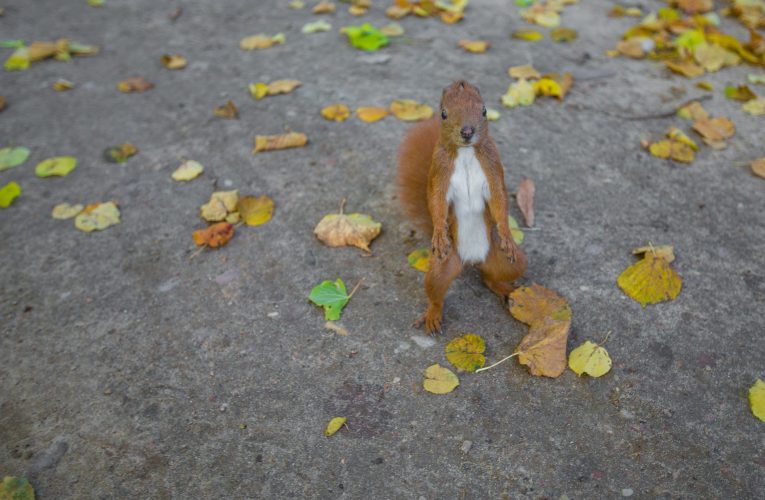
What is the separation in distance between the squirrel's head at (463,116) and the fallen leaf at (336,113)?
1390mm

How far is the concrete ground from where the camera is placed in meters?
1.70

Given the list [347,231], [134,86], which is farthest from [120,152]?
A: [347,231]

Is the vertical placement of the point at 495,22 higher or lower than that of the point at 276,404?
higher

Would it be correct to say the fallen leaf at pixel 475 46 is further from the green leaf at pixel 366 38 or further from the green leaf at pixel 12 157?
the green leaf at pixel 12 157

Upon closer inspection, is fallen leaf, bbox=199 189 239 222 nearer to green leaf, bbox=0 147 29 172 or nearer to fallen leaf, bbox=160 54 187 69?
green leaf, bbox=0 147 29 172

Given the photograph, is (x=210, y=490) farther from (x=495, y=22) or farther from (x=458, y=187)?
(x=495, y=22)

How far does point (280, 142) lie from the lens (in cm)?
298

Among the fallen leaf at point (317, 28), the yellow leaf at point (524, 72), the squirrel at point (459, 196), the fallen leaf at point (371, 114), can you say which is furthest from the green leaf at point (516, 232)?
the fallen leaf at point (317, 28)

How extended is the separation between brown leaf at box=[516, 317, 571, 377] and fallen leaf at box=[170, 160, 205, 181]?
71.1 inches

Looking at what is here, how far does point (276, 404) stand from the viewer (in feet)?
6.14

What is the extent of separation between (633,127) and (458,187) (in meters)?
1.63

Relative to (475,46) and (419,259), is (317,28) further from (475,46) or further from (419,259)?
(419,259)

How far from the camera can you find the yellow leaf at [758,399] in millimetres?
1779

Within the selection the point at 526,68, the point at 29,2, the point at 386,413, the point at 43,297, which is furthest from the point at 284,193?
the point at 29,2
